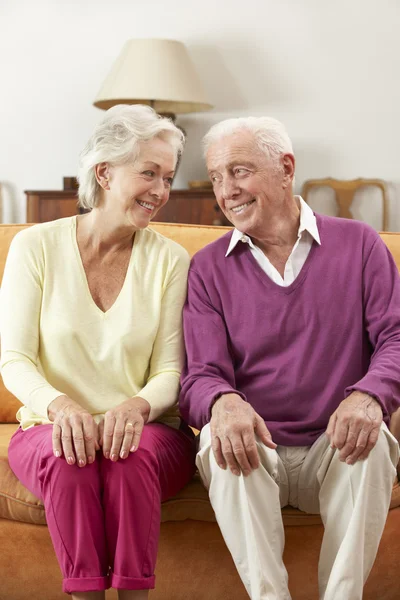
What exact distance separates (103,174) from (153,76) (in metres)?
2.33

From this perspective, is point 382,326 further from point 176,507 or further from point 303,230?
point 176,507

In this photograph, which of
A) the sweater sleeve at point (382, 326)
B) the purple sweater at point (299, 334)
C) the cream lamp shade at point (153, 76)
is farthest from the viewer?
the cream lamp shade at point (153, 76)

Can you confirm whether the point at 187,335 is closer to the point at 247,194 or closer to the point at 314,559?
the point at 247,194

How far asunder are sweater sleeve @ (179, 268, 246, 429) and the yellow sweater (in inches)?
1.9

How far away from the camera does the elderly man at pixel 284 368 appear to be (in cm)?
157

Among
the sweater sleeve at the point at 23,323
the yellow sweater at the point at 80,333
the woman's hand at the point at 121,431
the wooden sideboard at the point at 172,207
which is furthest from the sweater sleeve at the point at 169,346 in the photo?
the wooden sideboard at the point at 172,207

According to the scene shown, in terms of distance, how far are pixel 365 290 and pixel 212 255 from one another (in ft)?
1.18

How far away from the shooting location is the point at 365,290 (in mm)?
1814

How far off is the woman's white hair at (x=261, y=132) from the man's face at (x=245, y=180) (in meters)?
0.01

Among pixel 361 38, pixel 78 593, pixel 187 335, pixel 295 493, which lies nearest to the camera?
pixel 78 593

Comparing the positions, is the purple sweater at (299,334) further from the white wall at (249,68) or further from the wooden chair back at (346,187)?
the white wall at (249,68)

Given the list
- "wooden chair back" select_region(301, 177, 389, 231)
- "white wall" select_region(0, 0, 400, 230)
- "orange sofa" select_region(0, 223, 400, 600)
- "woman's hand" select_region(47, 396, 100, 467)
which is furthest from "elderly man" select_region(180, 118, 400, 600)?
"white wall" select_region(0, 0, 400, 230)

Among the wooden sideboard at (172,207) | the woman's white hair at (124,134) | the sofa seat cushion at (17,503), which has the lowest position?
the sofa seat cushion at (17,503)

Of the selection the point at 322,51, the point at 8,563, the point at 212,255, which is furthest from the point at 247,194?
the point at 322,51
